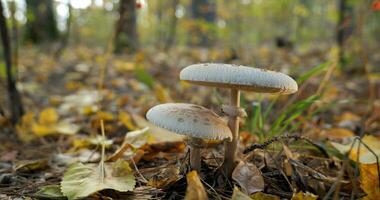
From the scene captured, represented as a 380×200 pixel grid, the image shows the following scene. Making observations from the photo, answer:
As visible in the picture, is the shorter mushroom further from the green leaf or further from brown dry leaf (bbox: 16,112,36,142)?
brown dry leaf (bbox: 16,112,36,142)

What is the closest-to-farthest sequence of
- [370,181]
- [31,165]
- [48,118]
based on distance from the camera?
[370,181] < [31,165] < [48,118]

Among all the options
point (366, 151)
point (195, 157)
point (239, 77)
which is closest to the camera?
point (239, 77)

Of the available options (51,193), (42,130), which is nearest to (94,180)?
(51,193)

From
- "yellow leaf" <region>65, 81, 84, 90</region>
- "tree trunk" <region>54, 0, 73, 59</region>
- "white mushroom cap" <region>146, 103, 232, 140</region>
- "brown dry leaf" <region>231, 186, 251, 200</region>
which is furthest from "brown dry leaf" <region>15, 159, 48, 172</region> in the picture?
"yellow leaf" <region>65, 81, 84, 90</region>

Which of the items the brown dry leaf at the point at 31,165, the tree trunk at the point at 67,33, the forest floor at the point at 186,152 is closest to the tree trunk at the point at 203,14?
the tree trunk at the point at 67,33

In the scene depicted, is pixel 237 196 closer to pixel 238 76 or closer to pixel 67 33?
pixel 238 76

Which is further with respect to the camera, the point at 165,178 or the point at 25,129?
the point at 25,129

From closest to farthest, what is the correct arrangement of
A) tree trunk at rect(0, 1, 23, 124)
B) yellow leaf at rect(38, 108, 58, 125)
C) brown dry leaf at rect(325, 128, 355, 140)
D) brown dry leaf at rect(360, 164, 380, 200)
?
brown dry leaf at rect(360, 164, 380, 200), brown dry leaf at rect(325, 128, 355, 140), tree trunk at rect(0, 1, 23, 124), yellow leaf at rect(38, 108, 58, 125)
